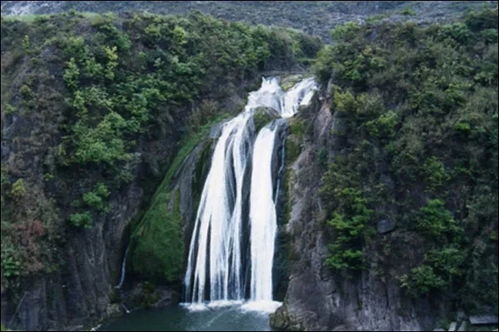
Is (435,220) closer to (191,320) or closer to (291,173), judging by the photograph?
(291,173)

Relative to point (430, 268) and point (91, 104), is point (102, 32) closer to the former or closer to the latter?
point (91, 104)

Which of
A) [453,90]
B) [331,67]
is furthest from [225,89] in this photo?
[453,90]

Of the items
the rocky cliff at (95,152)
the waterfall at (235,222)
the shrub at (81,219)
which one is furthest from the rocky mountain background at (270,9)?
the shrub at (81,219)

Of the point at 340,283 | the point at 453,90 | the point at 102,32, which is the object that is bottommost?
the point at 340,283

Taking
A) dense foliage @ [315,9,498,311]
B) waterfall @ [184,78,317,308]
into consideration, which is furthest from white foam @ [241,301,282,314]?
dense foliage @ [315,9,498,311]

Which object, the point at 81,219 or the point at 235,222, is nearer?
the point at 81,219

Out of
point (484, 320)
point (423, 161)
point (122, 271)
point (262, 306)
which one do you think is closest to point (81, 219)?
point (122, 271)
